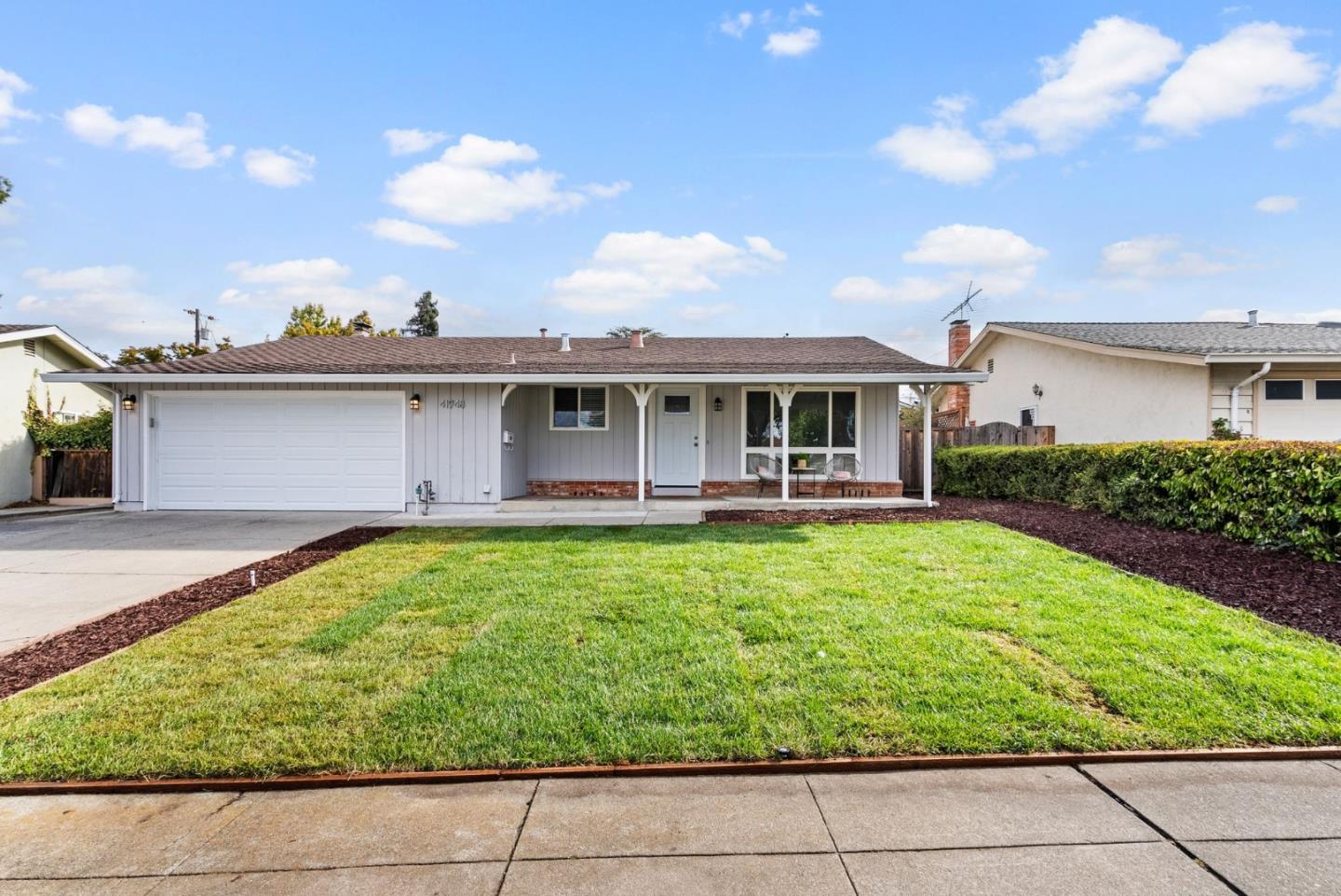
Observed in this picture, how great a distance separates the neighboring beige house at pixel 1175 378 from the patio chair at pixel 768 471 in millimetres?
4463

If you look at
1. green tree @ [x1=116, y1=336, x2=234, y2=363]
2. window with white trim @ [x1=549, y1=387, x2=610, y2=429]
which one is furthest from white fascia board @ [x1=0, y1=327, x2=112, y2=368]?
window with white trim @ [x1=549, y1=387, x2=610, y2=429]

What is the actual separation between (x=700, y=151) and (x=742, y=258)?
6080 millimetres

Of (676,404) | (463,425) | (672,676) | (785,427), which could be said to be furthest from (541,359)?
(672,676)

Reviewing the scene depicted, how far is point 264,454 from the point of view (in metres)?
11.3

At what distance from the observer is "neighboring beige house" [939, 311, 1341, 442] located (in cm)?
1134

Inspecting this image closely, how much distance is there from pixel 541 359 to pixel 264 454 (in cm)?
518

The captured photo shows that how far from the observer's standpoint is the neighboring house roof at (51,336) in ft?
43.7

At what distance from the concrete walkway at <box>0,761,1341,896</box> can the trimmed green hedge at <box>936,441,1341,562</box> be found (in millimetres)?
4841

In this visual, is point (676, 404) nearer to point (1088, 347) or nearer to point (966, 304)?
point (1088, 347)

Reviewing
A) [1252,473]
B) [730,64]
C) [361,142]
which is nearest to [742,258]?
[730,64]

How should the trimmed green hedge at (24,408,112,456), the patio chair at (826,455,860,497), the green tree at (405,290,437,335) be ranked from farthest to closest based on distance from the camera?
1. the green tree at (405,290,437,335)
2. the trimmed green hedge at (24,408,112,456)
3. the patio chair at (826,455,860,497)

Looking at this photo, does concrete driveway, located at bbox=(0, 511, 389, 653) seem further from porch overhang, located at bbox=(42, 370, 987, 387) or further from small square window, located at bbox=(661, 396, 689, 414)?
small square window, located at bbox=(661, 396, 689, 414)

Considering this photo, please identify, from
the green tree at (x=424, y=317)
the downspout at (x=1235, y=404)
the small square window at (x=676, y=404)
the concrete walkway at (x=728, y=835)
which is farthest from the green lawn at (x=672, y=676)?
the green tree at (x=424, y=317)

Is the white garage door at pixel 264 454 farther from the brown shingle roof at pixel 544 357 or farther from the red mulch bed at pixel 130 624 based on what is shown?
the red mulch bed at pixel 130 624
